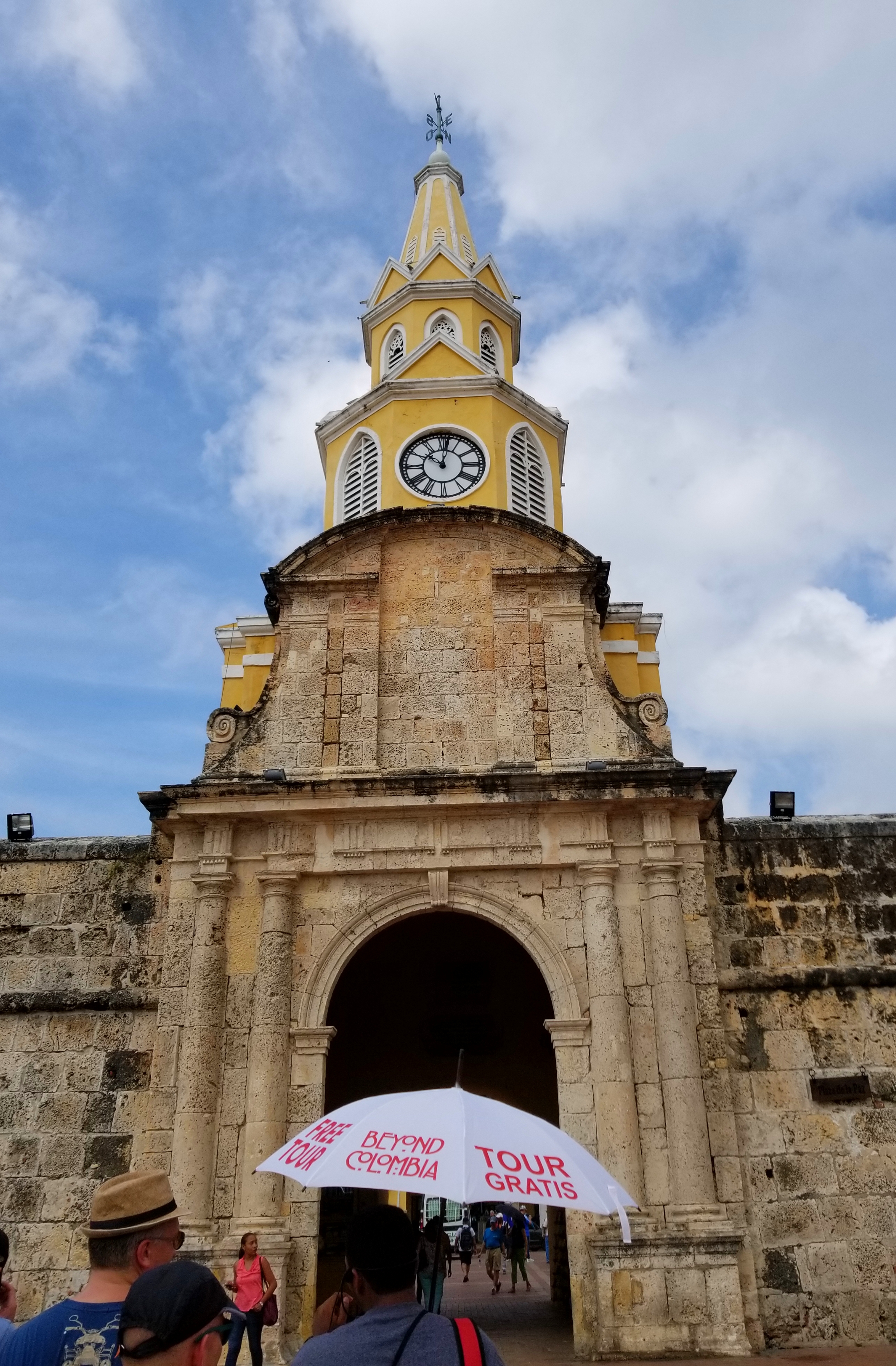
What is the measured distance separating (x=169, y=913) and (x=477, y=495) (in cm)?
880

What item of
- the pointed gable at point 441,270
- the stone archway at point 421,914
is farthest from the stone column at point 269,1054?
the pointed gable at point 441,270

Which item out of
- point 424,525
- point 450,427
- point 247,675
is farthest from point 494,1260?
point 450,427

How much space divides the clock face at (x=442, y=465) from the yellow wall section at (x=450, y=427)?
118mm

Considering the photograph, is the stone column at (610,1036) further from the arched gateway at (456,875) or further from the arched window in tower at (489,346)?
the arched window in tower at (489,346)

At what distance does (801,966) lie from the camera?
11078mm

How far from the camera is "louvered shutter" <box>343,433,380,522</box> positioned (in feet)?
57.2

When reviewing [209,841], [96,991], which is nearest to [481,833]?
[209,841]

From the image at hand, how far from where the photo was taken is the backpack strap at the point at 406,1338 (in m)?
2.71

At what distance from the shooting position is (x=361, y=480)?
17.9 m

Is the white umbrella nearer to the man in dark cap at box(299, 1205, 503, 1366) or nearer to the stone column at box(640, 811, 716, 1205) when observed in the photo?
the man in dark cap at box(299, 1205, 503, 1366)

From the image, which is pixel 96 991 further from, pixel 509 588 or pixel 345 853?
pixel 509 588

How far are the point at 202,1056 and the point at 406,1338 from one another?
7.84 metres

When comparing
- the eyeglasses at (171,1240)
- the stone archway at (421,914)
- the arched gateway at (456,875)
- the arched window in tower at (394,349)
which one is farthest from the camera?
the arched window in tower at (394,349)

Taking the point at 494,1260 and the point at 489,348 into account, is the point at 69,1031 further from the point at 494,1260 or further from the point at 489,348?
the point at 489,348
